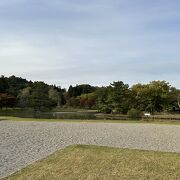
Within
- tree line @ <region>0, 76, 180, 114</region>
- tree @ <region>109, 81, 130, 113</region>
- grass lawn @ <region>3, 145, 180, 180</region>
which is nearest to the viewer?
grass lawn @ <region>3, 145, 180, 180</region>

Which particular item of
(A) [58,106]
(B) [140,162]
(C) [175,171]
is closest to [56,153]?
(B) [140,162]

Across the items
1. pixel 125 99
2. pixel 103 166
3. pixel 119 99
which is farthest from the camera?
pixel 125 99

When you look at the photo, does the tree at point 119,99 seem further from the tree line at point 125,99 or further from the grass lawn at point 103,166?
the grass lawn at point 103,166

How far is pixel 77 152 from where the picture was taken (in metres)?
8.04

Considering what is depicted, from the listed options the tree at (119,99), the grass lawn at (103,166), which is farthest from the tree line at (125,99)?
the grass lawn at (103,166)

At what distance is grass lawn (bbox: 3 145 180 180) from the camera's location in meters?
5.84

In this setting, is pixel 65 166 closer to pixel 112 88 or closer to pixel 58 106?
pixel 112 88

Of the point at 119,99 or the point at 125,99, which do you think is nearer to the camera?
the point at 119,99

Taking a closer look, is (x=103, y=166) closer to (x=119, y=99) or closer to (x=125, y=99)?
(x=119, y=99)

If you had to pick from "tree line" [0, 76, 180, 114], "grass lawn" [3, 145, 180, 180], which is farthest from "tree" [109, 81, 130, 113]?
"grass lawn" [3, 145, 180, 180]

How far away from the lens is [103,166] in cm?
656

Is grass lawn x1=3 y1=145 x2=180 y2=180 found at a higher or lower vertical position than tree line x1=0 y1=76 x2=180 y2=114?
lower

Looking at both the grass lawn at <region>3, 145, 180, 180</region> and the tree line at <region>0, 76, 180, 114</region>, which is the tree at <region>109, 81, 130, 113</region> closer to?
the tree line at <region>0, 76, 180, 114</region>

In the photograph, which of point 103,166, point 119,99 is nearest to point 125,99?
point 119,99
